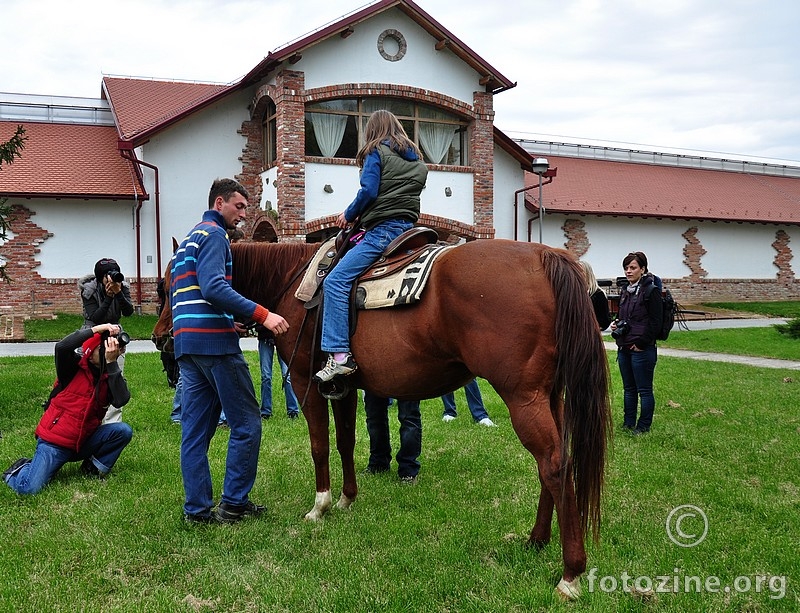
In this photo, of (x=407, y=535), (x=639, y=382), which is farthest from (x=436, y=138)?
(x=407, y=535)

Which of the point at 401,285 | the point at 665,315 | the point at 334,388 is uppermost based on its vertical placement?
the point at 401,285

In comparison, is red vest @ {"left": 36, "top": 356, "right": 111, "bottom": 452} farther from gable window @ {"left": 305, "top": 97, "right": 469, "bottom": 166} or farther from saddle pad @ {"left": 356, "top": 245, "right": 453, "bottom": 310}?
gable window @ {"left": 305, "top": 97, "right": 469, "bottom": 166}

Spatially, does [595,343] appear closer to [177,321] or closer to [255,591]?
[255,591]

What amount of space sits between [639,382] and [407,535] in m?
4.09

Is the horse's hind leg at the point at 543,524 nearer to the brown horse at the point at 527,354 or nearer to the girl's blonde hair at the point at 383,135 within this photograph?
the brown horse at the point at 527,354

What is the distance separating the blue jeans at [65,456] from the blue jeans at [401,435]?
221 centimetres

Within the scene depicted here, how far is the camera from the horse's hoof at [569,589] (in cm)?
356

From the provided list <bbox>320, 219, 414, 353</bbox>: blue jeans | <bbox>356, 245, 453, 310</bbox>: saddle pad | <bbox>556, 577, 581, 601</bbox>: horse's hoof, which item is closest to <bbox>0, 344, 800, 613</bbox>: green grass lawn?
<bbox>556, 577, 581, 601</bbox>: horse's hoof

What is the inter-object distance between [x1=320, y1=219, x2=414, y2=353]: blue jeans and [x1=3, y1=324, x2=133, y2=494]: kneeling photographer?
6.41 ft

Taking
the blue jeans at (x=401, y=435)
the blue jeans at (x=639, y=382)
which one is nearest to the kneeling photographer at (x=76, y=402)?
the blue jeans at (x=401, y=435)

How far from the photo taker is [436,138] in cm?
2009

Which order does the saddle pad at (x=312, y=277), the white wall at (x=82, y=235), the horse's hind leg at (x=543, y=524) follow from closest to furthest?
1. the horse's hind leg at (x=543, y=524)
2. the saddle pad at (x=312, y=277)
3. the white wall at (x=82, y=235)

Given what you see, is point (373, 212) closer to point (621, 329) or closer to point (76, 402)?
point (76, 402)

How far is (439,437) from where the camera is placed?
729 centimetres
